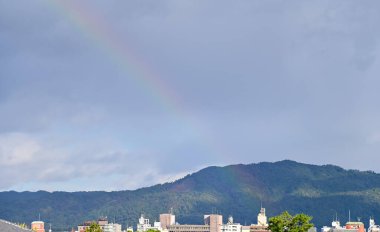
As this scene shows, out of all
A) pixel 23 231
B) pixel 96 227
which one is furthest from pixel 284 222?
pixel 23 231

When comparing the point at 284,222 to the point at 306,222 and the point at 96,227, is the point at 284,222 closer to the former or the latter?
the point at 306,222

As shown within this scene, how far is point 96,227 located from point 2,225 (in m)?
32.8

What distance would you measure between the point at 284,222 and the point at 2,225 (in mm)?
47169

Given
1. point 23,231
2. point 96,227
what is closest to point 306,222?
point 96,227

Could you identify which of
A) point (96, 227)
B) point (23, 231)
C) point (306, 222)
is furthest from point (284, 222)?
point (23, 231)

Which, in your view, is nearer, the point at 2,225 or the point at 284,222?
the point at 2,225

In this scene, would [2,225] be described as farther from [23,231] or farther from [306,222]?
[306,222]

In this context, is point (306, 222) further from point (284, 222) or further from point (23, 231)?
point (23, 231)

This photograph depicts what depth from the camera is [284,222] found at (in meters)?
119

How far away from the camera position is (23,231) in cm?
8612

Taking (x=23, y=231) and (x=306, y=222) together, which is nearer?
(x=23, y=231)

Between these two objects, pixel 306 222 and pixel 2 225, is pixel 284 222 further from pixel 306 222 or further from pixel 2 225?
pixel 2 225

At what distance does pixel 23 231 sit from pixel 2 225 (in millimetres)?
2436

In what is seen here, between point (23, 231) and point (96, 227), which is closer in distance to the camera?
point (23, 231)
